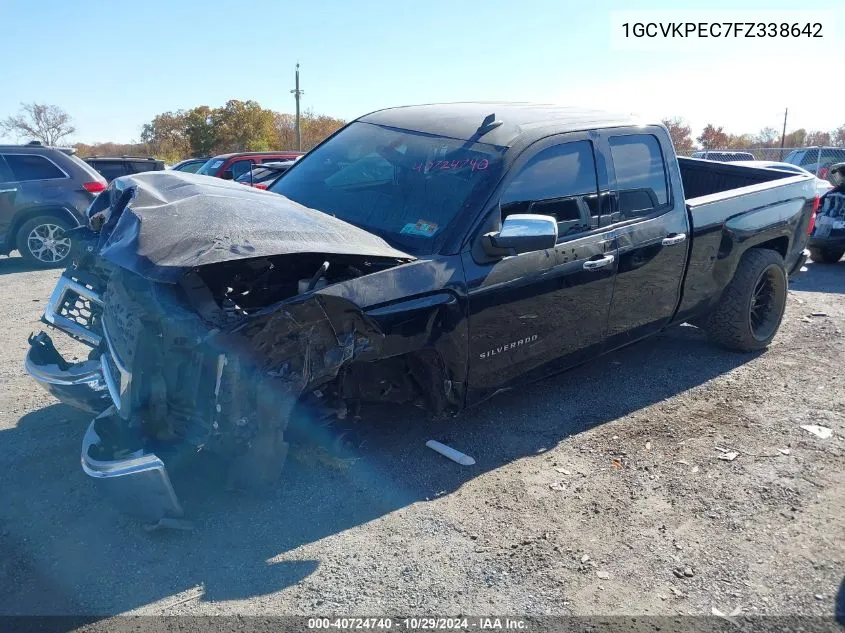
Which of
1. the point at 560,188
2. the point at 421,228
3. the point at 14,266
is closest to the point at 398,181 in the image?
the point at 421,228

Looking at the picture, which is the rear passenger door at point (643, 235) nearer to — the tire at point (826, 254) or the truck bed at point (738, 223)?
the truck bed at point (738, 223)

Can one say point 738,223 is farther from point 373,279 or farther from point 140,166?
point 140,166

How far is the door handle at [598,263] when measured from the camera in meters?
4.10

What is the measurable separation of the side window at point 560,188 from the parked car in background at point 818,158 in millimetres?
15602

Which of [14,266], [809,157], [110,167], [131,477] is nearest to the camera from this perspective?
[131,477]

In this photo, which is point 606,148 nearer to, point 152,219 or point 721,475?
point 721,475

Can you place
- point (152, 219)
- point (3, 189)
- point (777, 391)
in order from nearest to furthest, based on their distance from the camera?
point (152, 219) → point (777, 391) → point (3, 189)

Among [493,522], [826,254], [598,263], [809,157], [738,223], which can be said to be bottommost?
[493,522]

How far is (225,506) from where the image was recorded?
332 cm

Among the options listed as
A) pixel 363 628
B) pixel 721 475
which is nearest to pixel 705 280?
pixel 721 475

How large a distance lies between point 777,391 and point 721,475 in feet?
5.11

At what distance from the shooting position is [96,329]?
380cm

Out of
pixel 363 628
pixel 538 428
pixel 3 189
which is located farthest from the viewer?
pixel 3 189

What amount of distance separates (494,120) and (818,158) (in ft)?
54.8
